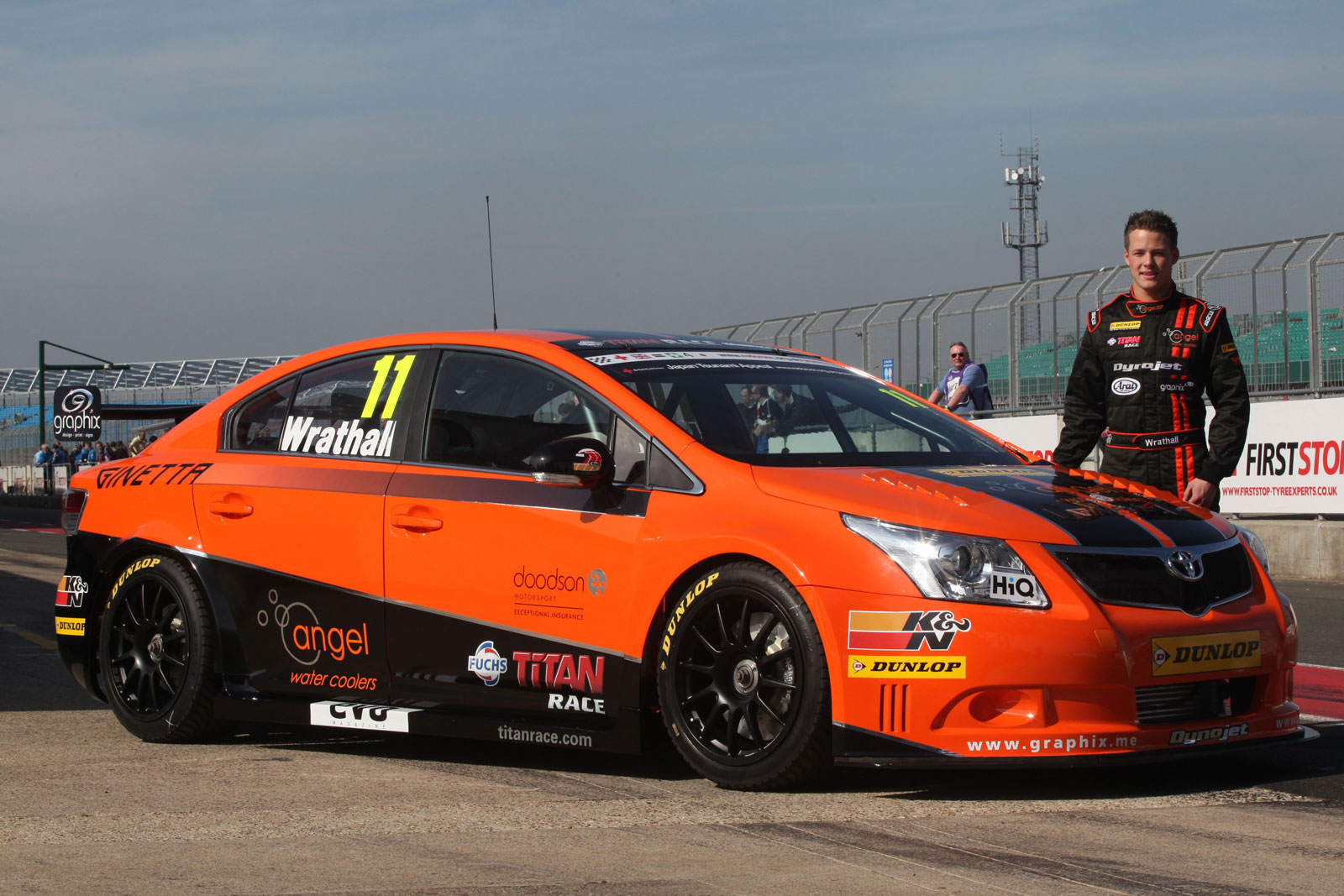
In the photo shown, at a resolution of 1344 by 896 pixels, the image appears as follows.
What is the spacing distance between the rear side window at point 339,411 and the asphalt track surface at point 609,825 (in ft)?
3.56

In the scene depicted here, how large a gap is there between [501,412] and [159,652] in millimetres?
1664

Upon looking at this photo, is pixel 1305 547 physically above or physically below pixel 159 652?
below

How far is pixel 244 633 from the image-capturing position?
591 centimetres

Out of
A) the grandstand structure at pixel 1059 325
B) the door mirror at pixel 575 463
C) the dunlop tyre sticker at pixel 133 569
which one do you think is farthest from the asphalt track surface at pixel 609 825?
the grandstand structure at pixel 1059 325

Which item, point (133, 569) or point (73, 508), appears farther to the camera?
point (73, 508)

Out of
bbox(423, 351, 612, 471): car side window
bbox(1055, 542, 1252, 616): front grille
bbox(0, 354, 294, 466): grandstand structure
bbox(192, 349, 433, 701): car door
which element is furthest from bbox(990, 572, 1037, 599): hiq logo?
bbox(0, 354, 294, 466): grandstand structure

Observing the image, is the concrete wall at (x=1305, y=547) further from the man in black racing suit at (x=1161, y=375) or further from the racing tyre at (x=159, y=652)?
the racing tyre at (x=159, y=652)

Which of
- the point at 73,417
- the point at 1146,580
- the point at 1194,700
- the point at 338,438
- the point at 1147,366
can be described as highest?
the point at 73,417

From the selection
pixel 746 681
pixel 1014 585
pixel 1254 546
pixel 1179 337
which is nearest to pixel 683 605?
pixel 746 681

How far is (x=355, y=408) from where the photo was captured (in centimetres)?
598

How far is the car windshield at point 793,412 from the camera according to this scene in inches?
205

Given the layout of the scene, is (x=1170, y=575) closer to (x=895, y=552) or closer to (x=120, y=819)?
(x=895, y=552)

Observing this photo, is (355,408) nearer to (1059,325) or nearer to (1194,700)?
(1194,700)

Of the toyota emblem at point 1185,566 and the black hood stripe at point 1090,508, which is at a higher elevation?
the black hood stripe at point 1090,508
